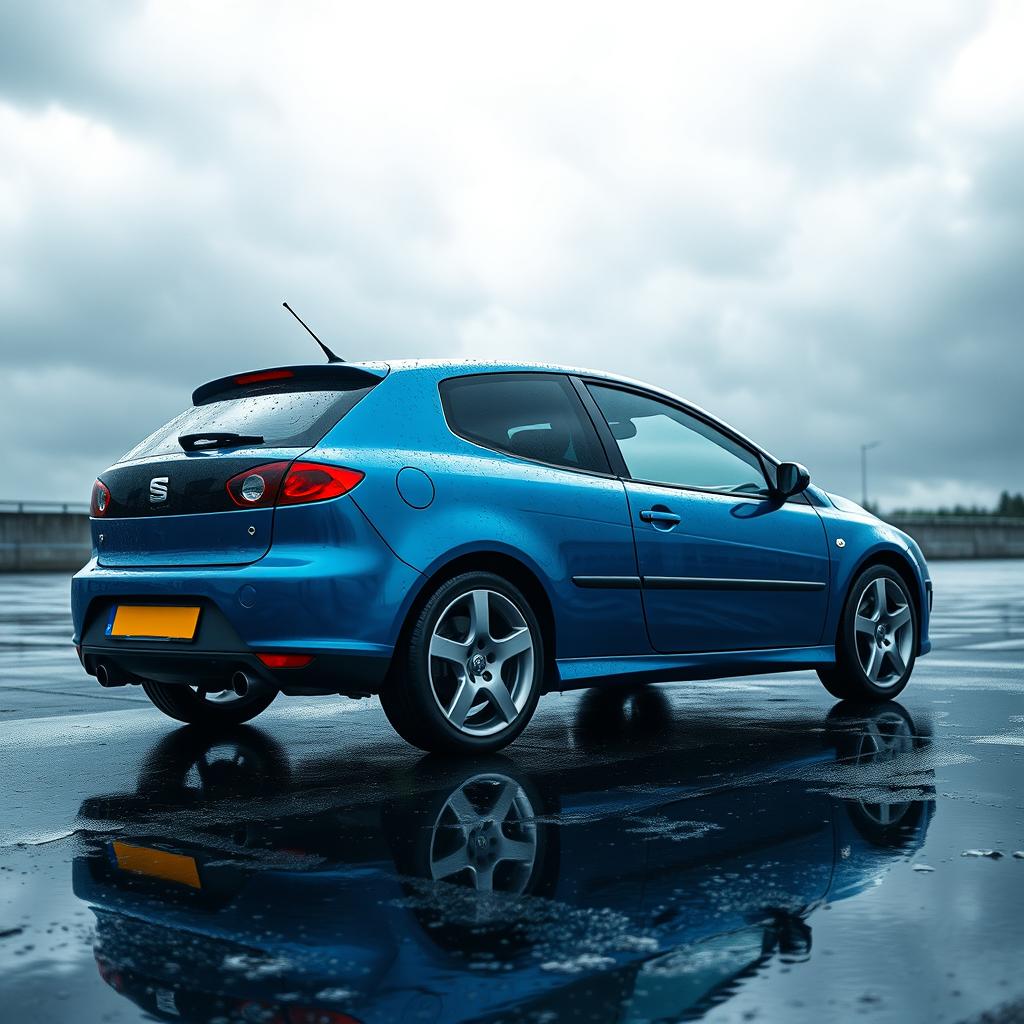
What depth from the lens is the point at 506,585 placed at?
243 inches

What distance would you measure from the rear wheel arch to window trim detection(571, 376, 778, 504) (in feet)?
2.53

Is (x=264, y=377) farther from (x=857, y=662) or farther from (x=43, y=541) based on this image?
(x=43, y=541)

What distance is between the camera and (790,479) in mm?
7676

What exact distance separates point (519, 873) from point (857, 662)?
4.44 metres

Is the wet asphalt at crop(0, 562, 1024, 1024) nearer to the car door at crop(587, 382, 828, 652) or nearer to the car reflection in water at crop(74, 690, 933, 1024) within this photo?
the car reflection in water at crop(74, 690, 933, 1024)

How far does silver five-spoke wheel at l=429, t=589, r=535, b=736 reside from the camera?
236 inches

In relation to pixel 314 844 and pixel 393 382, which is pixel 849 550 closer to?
pixel 393 382

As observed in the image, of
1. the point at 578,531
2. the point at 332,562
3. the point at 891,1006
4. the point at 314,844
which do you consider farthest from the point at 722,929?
the point at 578,531

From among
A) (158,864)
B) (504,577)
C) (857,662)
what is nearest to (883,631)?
(857,662)

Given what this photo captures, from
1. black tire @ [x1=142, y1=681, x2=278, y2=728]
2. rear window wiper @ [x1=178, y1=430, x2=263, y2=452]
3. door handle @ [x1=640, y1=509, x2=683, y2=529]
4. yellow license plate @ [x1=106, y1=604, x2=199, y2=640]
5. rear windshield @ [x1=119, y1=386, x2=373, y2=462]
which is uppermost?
rear windshield @ [x1=119, y1=386, x2=373, y2=462]

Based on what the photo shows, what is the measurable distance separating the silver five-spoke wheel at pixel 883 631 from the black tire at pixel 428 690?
264 centimetres

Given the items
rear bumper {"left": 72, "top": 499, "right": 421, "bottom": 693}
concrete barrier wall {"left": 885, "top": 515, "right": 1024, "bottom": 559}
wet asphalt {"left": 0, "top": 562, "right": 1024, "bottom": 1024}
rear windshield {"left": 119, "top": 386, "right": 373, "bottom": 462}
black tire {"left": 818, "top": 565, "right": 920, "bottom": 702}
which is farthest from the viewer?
concrete barrier wall {"left": 885, "top": 515, "right": 1024, "bottom": 559}

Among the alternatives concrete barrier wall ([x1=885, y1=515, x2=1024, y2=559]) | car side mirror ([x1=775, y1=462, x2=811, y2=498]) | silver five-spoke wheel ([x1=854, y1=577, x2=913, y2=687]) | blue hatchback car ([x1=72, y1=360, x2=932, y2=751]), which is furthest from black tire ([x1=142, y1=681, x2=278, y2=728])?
concrete barrier wall ([x1=885, y1=515, x2=1024, y2=559])

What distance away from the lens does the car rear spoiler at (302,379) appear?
6.16 m
